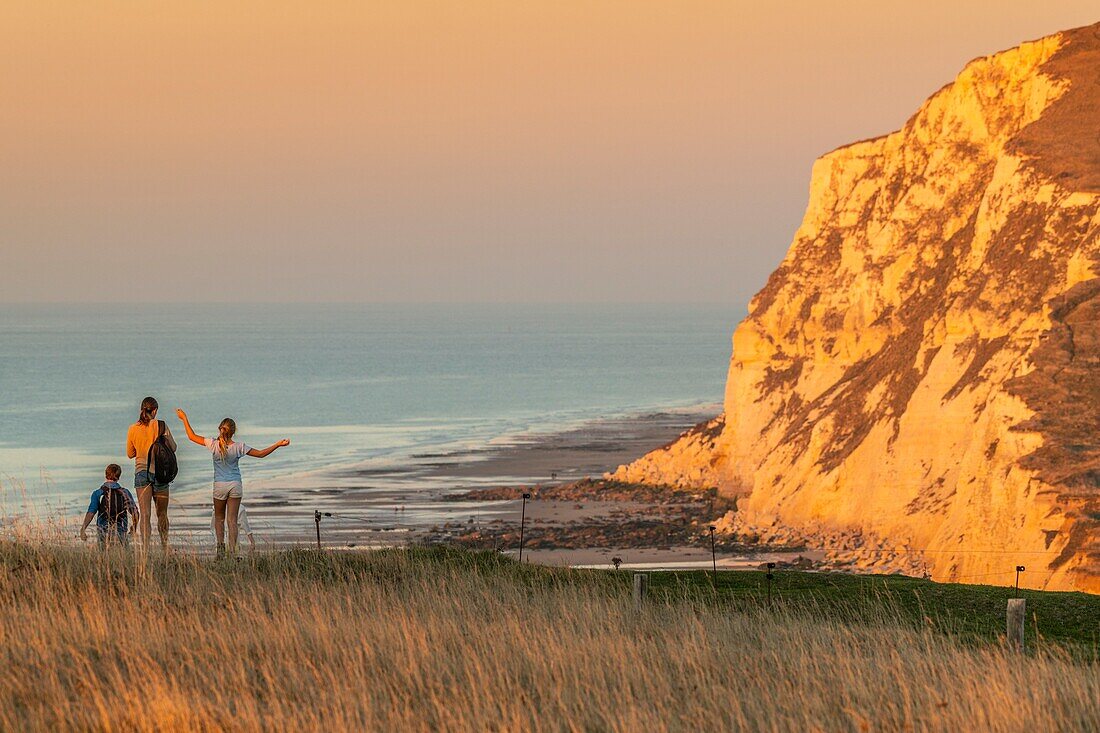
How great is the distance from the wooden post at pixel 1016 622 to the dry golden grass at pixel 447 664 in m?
0.19

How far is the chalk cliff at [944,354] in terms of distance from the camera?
3525 cm

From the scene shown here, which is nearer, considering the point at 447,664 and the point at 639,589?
the point at 447,664

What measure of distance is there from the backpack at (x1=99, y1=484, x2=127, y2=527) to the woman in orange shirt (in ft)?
1.01

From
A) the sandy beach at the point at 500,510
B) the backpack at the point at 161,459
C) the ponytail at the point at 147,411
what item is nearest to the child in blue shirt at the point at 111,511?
the backpack at the point at 161,459

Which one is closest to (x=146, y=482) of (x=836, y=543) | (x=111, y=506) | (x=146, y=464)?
(x=146, y=464)

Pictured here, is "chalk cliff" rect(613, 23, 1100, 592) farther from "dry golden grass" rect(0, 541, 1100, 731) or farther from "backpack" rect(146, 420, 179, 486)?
"backpack" rect(146, 420, 179, 486)

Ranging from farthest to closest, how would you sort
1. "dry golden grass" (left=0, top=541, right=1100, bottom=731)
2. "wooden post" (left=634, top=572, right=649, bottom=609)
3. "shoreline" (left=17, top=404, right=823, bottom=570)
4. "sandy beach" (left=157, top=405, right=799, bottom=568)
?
"sandy beach" (left=157, top=405, right=799, bottom=568) → "shoreline" (left=17, top=404, right=823, bottom=570) → "wooden post" (left=634, top=572, right=649, bottom=609) → "dry golden grass" (left=0, top=541, right=1100, bottom=731)

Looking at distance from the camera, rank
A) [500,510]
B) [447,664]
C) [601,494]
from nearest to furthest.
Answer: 1. [447,664]
2. [500,510]
3. [601,494]

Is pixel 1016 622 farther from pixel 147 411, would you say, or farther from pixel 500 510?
pixel 500 510

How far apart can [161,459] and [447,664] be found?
617 centimetres

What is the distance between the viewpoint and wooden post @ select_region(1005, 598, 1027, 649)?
15.3 m

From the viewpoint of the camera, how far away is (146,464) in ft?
59.8

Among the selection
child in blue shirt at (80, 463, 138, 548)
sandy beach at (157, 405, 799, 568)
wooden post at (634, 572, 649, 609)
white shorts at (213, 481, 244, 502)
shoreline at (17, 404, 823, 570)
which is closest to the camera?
wooden post at (634, 572, 649, 609)

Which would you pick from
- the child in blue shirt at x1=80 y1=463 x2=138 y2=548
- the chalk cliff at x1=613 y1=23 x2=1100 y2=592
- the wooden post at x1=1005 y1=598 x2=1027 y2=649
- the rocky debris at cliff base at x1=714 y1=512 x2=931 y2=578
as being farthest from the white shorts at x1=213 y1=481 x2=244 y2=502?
the rocky debris at cliff base at x1=714 y1=512 x2=931 y2=578
